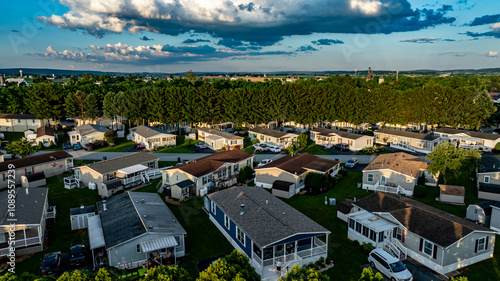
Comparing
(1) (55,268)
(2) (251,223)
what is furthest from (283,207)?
(1) (55,268)

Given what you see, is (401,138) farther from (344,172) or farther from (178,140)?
(178,140)

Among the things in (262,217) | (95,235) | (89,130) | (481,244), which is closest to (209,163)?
(262,217)

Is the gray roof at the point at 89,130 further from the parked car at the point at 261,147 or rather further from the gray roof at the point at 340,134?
the gray roof at the point at 340,134

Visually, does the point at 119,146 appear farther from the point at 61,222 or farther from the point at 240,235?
the point at 240,235

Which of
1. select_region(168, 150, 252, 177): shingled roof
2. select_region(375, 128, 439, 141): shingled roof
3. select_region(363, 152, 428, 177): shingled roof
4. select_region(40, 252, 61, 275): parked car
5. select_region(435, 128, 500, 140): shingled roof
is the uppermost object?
select_region(435, 128, 500, 140): shingled roof

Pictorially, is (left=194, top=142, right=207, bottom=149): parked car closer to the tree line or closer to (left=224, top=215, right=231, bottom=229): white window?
the tree line

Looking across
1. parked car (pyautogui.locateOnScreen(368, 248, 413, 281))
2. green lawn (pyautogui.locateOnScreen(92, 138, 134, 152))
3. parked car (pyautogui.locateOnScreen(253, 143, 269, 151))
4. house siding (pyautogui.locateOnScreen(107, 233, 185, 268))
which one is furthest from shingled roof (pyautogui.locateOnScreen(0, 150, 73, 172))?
parked car (pyautogui.locateOnScreen(368, 248, 413, 281))
